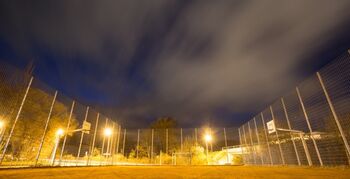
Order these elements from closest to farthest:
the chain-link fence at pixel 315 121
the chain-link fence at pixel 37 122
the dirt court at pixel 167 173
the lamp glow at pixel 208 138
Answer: the dirt court at pixel 167 173 → the chain-link fence at pixel 315 121 → the chain-link fence at pixel 37 122 → the lamp glow at pixel 208 138

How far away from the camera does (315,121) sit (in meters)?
6.43

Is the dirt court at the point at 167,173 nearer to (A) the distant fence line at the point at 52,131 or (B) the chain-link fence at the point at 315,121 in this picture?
(B) the chain-link fence at the point at 315,121

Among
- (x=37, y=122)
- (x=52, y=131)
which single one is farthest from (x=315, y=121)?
(x=52, y=131)

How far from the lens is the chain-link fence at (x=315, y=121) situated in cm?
531

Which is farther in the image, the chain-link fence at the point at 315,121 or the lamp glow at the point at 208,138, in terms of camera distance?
the lamp glow at the point at 208,138

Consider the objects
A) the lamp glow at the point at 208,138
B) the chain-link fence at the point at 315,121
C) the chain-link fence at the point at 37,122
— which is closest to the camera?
the chain-link fence at the point at 315,121

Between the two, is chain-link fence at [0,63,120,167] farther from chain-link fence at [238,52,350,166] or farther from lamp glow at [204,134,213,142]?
chain-link fence at [238,52,350,166]

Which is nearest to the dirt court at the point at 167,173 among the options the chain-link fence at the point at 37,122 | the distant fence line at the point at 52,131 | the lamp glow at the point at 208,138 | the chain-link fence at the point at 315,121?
the chain-link fence at the point at 315,121

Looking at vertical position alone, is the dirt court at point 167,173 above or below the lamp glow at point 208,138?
below

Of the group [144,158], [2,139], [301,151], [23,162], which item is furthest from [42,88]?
[144,158]

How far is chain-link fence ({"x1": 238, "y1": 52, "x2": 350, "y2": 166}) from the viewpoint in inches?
209

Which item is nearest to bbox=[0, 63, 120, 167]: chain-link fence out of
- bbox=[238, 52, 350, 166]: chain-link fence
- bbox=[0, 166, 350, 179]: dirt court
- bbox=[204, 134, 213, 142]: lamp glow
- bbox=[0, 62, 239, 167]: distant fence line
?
bbox=[0, 62, 239, 167]: distant fence line

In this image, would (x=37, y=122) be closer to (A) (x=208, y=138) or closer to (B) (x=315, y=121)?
(B) (x=315, y=121)

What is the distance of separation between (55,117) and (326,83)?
1103 cm
